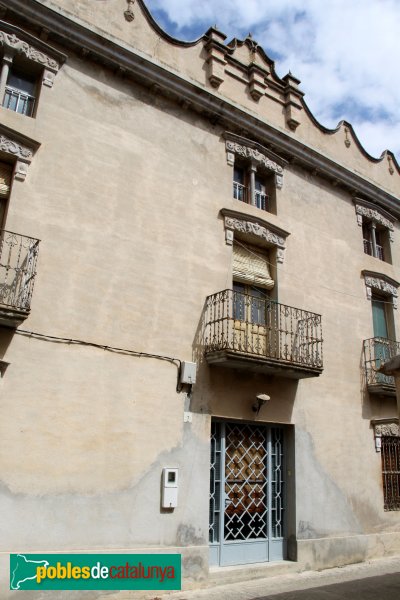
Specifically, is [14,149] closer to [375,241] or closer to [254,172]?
[254,172]

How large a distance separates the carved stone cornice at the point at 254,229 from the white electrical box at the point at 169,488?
472 cm

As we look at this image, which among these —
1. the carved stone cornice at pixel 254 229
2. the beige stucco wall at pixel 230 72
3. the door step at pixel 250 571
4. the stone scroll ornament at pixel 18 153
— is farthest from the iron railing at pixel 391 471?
the stone scroll ornament at pixel 18 153

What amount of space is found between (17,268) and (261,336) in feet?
16.9

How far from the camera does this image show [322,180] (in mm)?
12898

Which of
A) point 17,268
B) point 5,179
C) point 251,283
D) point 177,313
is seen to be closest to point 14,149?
point 5,179

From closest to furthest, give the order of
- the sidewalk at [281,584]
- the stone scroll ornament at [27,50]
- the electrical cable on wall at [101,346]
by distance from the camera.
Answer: the electrical cable on wall at [101,346]
the sidewalk at [281,584]
the stone scroll ornament at [27,50]

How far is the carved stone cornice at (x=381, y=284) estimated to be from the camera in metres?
12.8

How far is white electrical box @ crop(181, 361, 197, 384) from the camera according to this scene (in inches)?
341

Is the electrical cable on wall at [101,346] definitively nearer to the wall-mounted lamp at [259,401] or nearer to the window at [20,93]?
the wall-mounted lamp at [259,401]

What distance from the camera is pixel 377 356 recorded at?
12406mm

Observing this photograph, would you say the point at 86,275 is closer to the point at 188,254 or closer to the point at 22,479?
the point at 188,254

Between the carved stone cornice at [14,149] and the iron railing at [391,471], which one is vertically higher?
the carved stone cornice at [14,149]

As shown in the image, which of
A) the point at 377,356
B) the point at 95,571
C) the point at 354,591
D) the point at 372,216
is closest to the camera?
the point at 95,571

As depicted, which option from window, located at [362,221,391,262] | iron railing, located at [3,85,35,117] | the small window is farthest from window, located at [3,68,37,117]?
window, located at [362,221,391,262]
